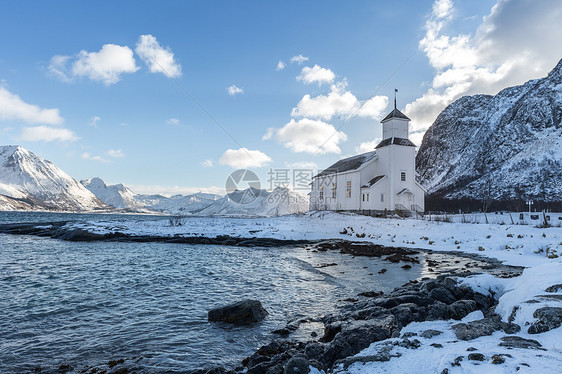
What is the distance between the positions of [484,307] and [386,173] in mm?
40034

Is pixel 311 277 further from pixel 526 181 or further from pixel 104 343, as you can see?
pixel 526 181

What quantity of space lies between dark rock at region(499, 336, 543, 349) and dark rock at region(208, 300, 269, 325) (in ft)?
19.3

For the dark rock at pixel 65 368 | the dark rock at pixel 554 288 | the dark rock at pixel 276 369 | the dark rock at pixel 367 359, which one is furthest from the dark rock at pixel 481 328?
the dark rock at pixel 65 368

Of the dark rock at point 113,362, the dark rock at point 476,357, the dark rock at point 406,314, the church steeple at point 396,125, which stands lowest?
the dark rock at point 113,362

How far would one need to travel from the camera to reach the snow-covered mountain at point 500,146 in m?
104

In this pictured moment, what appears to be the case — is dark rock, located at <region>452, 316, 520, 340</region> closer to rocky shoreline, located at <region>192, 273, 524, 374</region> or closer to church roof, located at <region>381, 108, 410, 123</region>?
rocky shoreline, located at <region>192, 273, 524, 374</region>

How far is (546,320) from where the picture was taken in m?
5.18

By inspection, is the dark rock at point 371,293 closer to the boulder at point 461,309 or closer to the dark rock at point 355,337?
the boulder at point 461,309

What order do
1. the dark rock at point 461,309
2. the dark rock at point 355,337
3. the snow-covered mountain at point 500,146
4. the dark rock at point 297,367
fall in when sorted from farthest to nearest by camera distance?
the snow-covered mountain at point 500,146 → the dark rock at point 461,309 → the dark rock at point 355,337 → the dark rock at point 297,367

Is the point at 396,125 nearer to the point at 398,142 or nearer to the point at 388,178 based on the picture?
the point at 398,142

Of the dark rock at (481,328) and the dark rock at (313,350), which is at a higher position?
the dark rock at (481,328)

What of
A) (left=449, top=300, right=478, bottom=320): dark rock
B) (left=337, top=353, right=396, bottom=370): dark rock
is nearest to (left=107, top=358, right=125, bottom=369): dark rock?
(left=337, top=353, right=396, bottom=370): dark rock

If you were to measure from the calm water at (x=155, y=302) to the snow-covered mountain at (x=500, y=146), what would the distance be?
101147 mm

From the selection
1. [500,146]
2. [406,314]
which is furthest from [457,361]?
[500,146]
